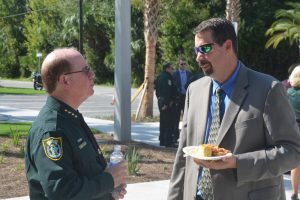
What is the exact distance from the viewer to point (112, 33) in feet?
149

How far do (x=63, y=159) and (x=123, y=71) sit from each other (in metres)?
10.3

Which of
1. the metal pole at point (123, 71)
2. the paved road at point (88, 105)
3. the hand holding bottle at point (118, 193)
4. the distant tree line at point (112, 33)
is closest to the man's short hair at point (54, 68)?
the hand holding bottle at point (118, 193)

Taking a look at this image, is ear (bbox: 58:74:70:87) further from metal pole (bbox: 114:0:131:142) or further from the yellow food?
metal pole (bbox: 114:0:131:142)

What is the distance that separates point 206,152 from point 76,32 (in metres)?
45.5

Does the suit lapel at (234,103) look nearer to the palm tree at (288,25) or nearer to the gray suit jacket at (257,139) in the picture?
the gray suit jacket at (257,139)

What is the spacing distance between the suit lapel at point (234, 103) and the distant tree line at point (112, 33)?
67.0 ft

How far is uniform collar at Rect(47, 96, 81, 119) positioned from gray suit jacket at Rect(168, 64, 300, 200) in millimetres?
868

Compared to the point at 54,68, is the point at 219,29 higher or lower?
higher

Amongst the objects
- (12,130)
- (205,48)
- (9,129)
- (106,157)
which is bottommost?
(9,129)

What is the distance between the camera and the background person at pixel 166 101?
41.1 ft

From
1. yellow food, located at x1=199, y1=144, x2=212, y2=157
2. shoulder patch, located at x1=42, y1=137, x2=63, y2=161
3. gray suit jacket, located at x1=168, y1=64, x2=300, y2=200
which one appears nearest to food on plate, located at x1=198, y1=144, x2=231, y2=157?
yellow food, located at x1=199, y1=144, x2=212, y2=157

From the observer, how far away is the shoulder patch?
270 cm

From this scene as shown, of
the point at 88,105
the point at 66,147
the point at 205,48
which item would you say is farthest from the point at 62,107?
the point at 88,105

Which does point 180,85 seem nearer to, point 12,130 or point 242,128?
point 12,130
